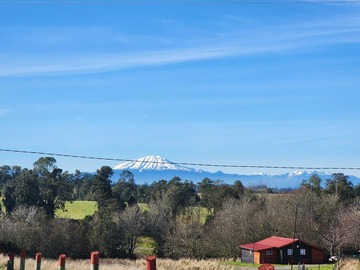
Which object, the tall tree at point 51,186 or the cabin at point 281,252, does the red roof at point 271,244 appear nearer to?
the cabin at point 281,252

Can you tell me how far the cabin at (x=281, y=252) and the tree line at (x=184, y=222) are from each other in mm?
3068

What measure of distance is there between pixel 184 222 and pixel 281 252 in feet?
50.8

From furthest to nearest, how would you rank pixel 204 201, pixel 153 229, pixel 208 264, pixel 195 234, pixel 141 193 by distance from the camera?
pixel 141 193 < pixel 204 201 < pixel 153 229 < pixel 195 234 < pixel 208 264

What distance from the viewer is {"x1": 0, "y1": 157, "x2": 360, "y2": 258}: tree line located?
195 feet

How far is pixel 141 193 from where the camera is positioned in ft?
352

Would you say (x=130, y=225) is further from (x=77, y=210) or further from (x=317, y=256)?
(x=317, y=256)

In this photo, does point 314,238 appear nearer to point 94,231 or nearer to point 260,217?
point 260,217

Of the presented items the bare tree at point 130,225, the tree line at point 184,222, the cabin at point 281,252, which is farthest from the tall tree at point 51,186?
the cabin at point 281,252

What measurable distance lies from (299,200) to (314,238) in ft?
22.5

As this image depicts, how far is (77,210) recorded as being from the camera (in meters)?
85.6

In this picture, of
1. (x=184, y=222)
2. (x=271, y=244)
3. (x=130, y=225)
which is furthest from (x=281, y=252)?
(x=130, y=225)

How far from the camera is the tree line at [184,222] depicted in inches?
2343

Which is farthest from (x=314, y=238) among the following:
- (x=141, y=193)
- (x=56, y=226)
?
(x=141, y=193)

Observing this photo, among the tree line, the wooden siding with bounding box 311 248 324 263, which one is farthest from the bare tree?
the wooden siding with bounding box 311 248 324 263
